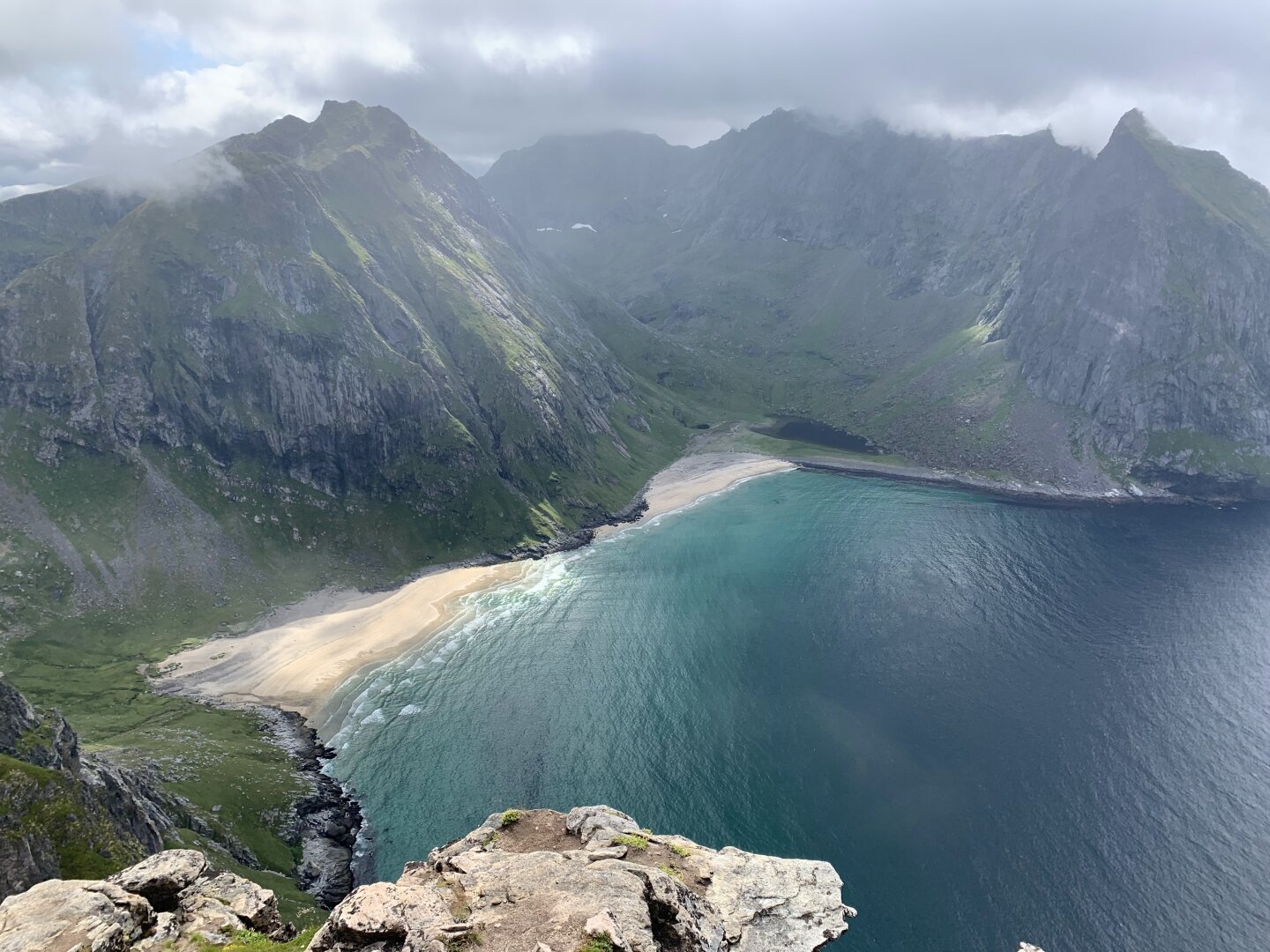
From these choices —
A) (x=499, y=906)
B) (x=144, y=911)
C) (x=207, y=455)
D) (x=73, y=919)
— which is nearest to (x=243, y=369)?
(x=207, y=455)

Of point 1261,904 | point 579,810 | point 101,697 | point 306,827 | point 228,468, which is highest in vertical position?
point 228,468

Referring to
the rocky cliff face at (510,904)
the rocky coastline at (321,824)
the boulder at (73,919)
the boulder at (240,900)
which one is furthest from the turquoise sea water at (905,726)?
the boulder at (73,919)

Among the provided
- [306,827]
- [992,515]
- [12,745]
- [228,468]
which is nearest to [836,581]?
[992,515]

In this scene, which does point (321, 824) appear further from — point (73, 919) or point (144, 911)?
point (73, 919)

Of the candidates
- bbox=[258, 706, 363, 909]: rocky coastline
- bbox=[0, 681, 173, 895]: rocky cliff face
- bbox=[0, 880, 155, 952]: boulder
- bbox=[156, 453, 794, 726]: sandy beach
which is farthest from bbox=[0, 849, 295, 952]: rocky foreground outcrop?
bbox=[156, 453, 794, 726]: sandy beach

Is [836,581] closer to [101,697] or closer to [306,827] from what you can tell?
[306,827]

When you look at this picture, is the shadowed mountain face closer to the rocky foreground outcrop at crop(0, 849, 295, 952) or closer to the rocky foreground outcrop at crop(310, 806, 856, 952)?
the rocky foreground outcrop at crop(310, 806, 856, 952)
